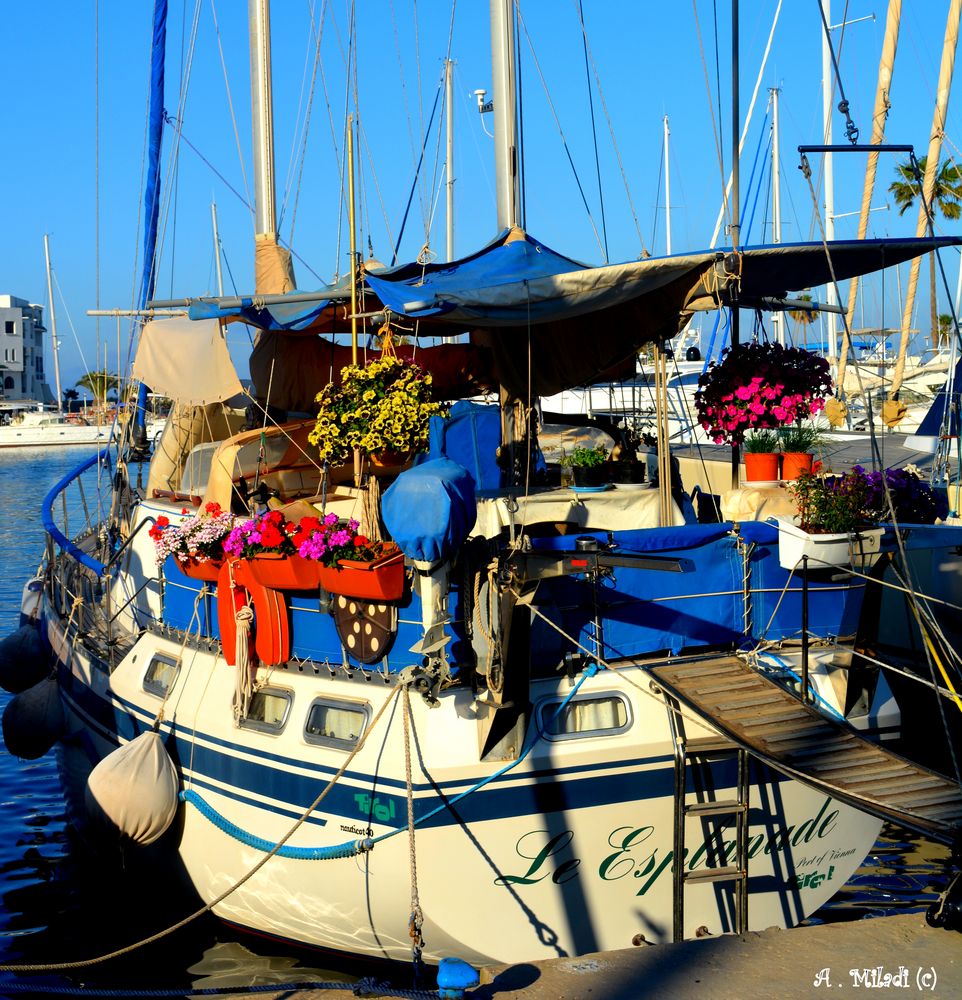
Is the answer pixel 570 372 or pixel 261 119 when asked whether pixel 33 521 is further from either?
pixel 570 372

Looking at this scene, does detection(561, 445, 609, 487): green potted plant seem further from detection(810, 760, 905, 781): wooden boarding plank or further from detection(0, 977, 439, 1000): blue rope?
detection(0, 977, 439, 1000): blue rope

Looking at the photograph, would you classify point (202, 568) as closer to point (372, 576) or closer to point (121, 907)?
point (372, 576)

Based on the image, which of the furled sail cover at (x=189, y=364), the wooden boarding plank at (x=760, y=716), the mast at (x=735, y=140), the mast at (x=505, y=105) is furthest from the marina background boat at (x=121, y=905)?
the mast at (x=505, y=105)

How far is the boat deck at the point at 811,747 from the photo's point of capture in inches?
286

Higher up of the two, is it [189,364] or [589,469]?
[189,364]

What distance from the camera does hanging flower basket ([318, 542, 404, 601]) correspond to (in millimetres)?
8758

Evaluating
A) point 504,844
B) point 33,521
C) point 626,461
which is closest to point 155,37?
point 626,461

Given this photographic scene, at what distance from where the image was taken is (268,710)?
9656 mm

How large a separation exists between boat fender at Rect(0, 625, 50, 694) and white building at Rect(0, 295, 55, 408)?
11082cm

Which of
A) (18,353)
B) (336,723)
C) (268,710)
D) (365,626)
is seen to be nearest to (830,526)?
(365,626)

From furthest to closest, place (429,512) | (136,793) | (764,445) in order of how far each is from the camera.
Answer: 1. (764,445)
2. (136,793)
3. (429,512)

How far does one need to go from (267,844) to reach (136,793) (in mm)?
1296

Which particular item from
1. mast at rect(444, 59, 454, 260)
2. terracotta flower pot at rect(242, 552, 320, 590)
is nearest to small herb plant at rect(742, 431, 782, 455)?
terracotta flower pot at rect(242, 552, 320, 590)

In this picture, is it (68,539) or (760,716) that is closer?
(760,716)
